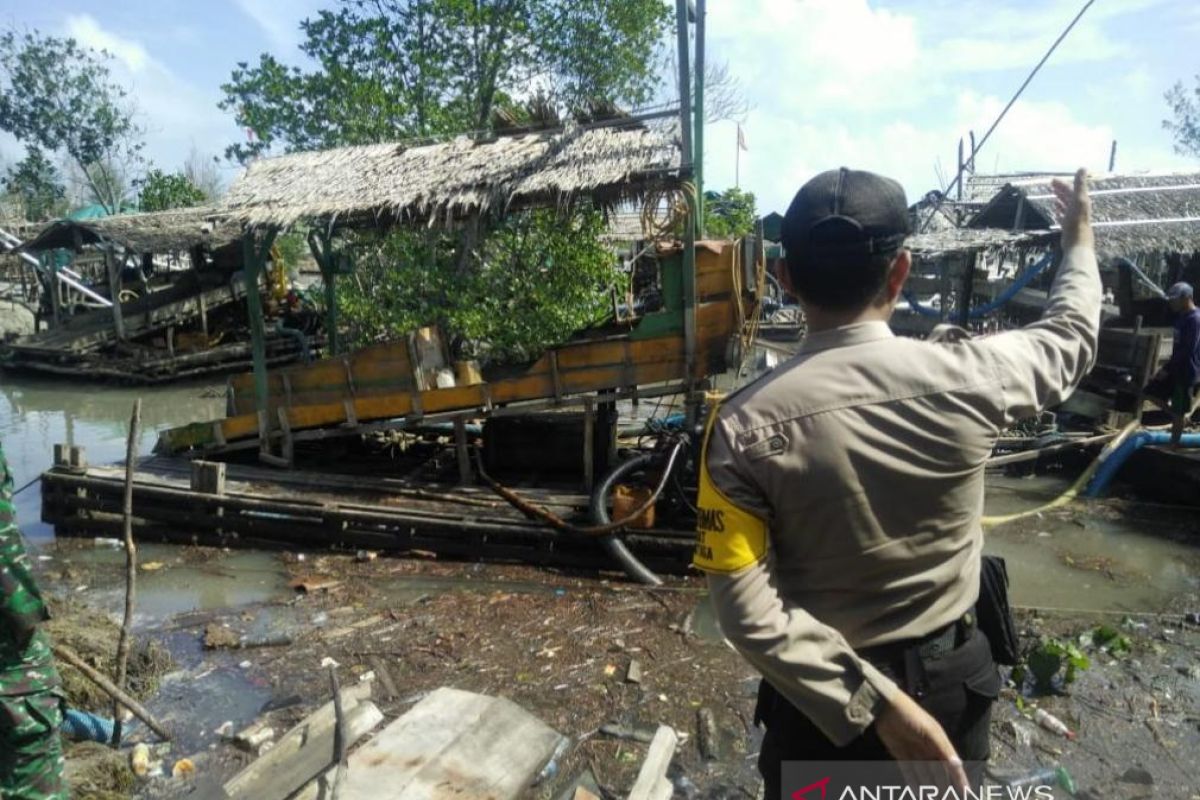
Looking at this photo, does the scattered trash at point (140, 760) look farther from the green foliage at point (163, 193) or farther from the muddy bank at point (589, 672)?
the green foliage at point (163, 193)

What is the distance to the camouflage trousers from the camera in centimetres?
298

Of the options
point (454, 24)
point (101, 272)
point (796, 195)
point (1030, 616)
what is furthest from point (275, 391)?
point (101, 272)

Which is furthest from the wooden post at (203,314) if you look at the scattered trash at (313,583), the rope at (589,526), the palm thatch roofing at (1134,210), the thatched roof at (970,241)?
the palm thatch roofing at (1134,210)

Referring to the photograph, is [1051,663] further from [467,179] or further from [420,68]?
[420,68]

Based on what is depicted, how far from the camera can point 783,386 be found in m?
1.48

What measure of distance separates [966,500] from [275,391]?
27.7 feet

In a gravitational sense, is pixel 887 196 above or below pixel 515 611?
above

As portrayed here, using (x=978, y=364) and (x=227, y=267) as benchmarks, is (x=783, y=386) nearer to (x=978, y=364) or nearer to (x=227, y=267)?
(x=978, y=364)

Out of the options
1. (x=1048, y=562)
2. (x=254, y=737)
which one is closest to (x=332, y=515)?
(x=254, y=737)

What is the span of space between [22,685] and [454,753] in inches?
68.9

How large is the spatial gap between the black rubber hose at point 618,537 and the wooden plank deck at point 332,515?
0.16 meters

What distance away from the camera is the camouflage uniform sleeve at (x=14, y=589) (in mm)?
2902

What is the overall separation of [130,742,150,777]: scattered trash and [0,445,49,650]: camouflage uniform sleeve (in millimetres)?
1707

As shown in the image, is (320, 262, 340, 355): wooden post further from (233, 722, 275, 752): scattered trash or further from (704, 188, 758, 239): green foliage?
(704, 188, 758, 239): green foliage
